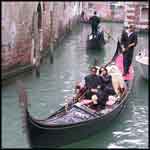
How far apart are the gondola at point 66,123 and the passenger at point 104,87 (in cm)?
10

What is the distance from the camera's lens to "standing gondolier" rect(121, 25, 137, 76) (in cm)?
705

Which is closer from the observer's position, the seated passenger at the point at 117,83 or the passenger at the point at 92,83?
the passenger at the point at 92,83

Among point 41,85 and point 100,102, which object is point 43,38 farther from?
point 100,102

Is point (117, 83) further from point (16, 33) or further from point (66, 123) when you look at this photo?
point (16, 33)

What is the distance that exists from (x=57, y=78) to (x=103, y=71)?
269 centimetres

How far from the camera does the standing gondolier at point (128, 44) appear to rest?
7.05 metres

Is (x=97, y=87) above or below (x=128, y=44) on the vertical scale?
below

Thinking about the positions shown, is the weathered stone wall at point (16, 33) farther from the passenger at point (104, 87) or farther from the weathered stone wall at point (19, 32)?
the passenger at point (104, 87)

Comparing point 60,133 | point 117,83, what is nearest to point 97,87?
point 117,83

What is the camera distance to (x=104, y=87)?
212 inches

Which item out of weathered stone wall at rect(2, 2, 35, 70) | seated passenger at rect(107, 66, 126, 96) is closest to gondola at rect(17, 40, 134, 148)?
seated passenger at rect(107, 66, 126, 96)

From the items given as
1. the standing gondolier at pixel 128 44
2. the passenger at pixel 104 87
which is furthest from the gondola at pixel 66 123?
the standing gondolier at pixel 128 44

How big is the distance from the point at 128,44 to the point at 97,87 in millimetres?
2003

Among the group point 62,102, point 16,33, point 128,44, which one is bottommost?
point 62,102
